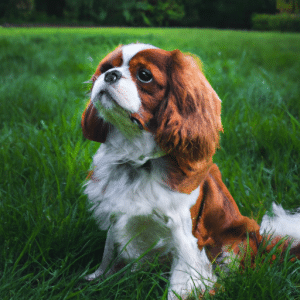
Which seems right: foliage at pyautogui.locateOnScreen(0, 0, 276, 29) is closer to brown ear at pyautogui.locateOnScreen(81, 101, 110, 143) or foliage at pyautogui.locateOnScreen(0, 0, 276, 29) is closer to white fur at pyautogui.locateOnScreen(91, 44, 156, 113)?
brown ear at pyautogui.locateOnScreen(81, 101, 110, 143)

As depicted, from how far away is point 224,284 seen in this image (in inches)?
53.6

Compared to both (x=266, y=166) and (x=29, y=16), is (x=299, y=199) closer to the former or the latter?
(x=266, y=166)

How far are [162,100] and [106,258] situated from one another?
0.79m

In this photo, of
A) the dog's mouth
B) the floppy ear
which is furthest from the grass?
the floppy ear

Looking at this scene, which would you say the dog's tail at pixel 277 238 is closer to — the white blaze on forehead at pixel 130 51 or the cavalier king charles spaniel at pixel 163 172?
the cavalier king charles spaniel at pixel 163 172

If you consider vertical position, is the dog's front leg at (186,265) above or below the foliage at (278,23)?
above

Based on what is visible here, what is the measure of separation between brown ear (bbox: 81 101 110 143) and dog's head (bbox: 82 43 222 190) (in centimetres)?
13

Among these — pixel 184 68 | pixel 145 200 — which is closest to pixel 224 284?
pixel 145 200

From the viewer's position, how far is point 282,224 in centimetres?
161

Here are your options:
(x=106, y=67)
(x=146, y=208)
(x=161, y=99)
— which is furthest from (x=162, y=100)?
(x=146, y=208)

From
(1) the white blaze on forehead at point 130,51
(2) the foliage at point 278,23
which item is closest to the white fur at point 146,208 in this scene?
(1) the white blaze on forehead at point 130,51

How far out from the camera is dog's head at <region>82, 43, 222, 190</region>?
120 cm

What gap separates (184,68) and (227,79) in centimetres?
272

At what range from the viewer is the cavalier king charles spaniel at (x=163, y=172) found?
124cm
